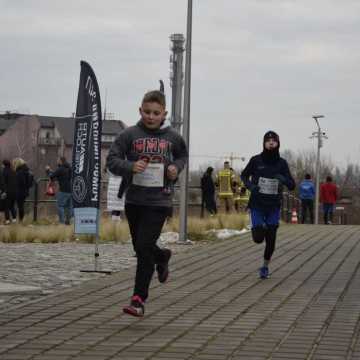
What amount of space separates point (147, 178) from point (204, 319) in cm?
126

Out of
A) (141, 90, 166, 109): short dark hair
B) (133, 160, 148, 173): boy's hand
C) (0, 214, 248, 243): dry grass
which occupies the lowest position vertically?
(0, 214, 248, 243): dry grass

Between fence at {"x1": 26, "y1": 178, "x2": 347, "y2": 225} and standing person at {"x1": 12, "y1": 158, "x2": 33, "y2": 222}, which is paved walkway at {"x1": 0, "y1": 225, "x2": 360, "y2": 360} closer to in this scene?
fence at {"x1": 26, "y1": 178, "x2": 347, "y2": 225}

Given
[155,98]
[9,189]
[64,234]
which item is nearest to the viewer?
[155,98]

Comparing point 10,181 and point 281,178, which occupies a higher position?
point 10,181

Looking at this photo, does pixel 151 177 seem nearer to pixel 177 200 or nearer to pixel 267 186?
pixel 267 186

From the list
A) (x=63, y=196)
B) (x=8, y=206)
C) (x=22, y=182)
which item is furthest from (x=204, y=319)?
(x=22, y=182)

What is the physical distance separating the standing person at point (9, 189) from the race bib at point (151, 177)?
1779cm

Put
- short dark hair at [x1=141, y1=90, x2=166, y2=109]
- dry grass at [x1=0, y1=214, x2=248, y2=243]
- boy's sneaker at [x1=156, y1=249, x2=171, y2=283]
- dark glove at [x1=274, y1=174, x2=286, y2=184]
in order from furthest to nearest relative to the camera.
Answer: dry grass at [x1=0, y1=214, x2=248, y2=243], dark glove at [x1=274, y1=174, x2=286, y2=184], boy's sneaker at [x1=156, y1=249, x2=171, y2=283], short dark hair at [x1=141, y1=90, x2=166, y2=109]

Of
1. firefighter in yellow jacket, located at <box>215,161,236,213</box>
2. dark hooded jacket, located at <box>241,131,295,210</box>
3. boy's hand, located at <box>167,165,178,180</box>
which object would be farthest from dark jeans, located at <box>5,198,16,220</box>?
boy's hand, located at <box>167,165,178,180</box>

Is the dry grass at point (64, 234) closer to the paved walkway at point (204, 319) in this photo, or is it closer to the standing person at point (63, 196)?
the standing person at point (63, 196)

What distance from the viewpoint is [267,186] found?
40.4ft

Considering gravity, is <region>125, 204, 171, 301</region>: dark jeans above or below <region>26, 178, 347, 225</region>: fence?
below

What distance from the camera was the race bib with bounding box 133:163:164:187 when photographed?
330 inches

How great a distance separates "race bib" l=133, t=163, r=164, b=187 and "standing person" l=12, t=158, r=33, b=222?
18.1 m
